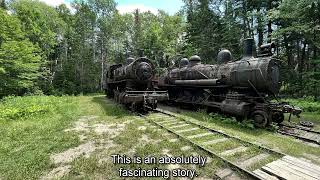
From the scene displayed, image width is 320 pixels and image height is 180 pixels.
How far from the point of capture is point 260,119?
29.9 feet

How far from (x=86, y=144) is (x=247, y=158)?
437 cm

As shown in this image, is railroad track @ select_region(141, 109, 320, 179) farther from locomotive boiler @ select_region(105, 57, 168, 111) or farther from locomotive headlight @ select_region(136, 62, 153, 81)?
locomotive headlight @ select_region(136, 62, 153, 81)

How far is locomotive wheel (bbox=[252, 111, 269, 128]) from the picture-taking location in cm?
890

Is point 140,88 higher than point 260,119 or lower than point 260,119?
higher

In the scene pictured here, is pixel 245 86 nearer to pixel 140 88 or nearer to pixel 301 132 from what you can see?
pixel 301 132

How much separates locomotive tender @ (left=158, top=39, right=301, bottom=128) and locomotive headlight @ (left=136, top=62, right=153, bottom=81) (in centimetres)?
227

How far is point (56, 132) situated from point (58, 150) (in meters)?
2.01

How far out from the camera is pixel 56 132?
8.17 metres

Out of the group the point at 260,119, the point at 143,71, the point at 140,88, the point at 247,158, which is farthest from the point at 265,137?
the point at 140,88

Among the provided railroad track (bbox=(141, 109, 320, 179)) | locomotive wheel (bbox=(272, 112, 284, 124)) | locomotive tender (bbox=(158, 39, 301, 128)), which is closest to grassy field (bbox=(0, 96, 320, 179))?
railroad track (bbox=(141, 109, 320, 179))

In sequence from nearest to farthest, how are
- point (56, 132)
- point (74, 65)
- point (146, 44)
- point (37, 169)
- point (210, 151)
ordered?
point (37, 169), point (210, 151), point (56, 132), point (74, 65), point (146, 44)

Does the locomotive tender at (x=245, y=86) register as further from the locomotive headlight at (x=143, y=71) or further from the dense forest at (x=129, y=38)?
the dense forest at (x=129, y=38)

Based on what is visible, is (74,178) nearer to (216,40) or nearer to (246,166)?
(246,166)

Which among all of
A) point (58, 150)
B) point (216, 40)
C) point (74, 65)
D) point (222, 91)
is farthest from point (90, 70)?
point (58, 150)
